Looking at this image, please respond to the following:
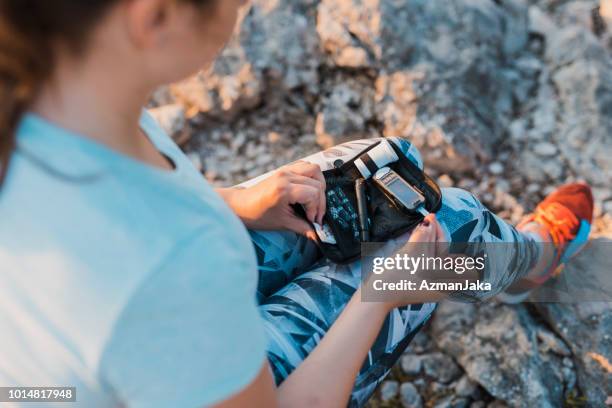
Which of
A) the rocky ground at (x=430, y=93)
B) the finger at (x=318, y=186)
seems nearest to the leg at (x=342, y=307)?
the finger at (x=318, y=186)

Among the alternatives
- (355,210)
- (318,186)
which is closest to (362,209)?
(355,210)

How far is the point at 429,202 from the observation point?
1.35 m

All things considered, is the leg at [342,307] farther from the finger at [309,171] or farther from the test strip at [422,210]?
the finger at [309,171]

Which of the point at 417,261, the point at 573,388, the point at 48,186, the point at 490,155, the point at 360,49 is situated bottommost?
the point at 573,388

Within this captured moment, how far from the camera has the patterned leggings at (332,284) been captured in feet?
3.74

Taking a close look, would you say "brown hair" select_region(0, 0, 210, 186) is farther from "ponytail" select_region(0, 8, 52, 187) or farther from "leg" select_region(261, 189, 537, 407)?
"leg" select_region(261, 189, 537, 407)

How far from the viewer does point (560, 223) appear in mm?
1754

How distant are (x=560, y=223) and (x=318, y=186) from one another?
0.87 meters

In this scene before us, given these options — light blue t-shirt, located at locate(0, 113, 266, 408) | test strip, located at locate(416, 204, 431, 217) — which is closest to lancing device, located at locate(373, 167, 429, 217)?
test strip, located at locate(416, 204, 431, 217)

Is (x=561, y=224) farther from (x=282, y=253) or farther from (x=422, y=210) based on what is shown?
(x=282, y=253)

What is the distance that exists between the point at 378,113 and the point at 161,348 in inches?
62.7

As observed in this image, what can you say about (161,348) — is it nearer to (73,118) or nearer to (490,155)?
(73,118)

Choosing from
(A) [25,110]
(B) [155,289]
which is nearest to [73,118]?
(A) [25,110]

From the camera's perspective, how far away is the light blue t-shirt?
0.60 m
